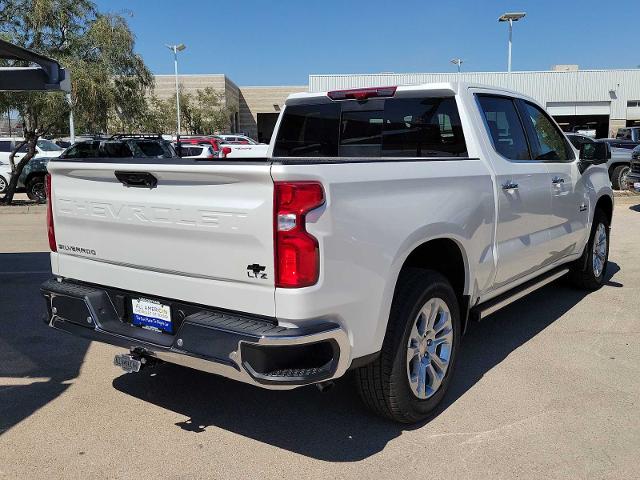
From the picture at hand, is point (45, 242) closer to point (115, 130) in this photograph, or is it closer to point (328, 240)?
point (328, 240)

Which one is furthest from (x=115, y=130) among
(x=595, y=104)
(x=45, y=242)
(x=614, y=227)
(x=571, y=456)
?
(x=595, y=104)

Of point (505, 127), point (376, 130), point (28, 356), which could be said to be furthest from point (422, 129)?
point (28, 356)

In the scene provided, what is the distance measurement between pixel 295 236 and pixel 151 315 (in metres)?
1.06

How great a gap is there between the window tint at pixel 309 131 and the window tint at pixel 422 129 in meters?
0.47

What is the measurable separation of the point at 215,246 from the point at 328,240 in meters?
0.56

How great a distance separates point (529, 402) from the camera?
3.92m

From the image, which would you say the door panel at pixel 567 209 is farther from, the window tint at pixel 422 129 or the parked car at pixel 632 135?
the parked car at pixel 632 135

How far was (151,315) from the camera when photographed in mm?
3309

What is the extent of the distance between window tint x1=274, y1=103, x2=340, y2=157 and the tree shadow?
2.35 metres

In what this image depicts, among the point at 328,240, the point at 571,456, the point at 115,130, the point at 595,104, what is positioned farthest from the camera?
the point at 595,104

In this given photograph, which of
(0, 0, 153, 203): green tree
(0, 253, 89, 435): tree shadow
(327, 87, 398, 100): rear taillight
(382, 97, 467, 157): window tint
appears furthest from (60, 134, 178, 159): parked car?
(382, 97, 467, 157): window tint

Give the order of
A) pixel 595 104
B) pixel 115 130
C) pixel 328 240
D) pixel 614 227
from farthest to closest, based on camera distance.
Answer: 1. pixel 595 104
2. pixel 115 130
3. pixel 614 227
4. pixel 328 240

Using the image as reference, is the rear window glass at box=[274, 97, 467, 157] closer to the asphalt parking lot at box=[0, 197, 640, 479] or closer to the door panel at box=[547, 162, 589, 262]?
the door panel at box=[547, 162, 589, 262]

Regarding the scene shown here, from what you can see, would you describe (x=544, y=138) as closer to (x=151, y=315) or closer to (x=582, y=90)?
(x=151, y=315)
